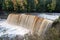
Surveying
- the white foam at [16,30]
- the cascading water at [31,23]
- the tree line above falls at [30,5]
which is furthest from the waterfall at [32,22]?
the tree line above falls at [30,5]

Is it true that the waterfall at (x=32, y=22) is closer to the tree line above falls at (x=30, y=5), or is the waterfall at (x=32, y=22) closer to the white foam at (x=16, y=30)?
the white foam at (x=16, y=30)

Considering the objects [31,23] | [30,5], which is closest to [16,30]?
[31,23]

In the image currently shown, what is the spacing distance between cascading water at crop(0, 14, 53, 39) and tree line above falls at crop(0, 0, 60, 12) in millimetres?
2277

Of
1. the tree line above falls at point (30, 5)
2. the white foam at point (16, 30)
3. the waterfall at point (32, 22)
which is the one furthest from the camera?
the tree line above falls at point (30, 5)

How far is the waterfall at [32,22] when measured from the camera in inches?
322

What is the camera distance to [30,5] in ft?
45.6

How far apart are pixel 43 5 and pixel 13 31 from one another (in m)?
4.52

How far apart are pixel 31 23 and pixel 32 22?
70mm

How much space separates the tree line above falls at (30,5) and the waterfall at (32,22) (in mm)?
2277

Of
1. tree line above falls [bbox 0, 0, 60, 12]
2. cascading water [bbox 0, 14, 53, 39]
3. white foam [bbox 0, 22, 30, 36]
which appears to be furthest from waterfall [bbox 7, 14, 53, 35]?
tree line above falls [bbox 0, 0, 60, 12]

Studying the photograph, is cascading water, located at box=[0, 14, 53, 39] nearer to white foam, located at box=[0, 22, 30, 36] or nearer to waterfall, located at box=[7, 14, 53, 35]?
waterfall, located at box=[7, 14, 53, 35]

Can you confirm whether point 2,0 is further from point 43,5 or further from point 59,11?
point 59,11

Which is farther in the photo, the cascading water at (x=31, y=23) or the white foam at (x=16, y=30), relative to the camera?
the white foam at (x=16, y=30)

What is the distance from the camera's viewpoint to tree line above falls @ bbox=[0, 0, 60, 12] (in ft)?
44.3
